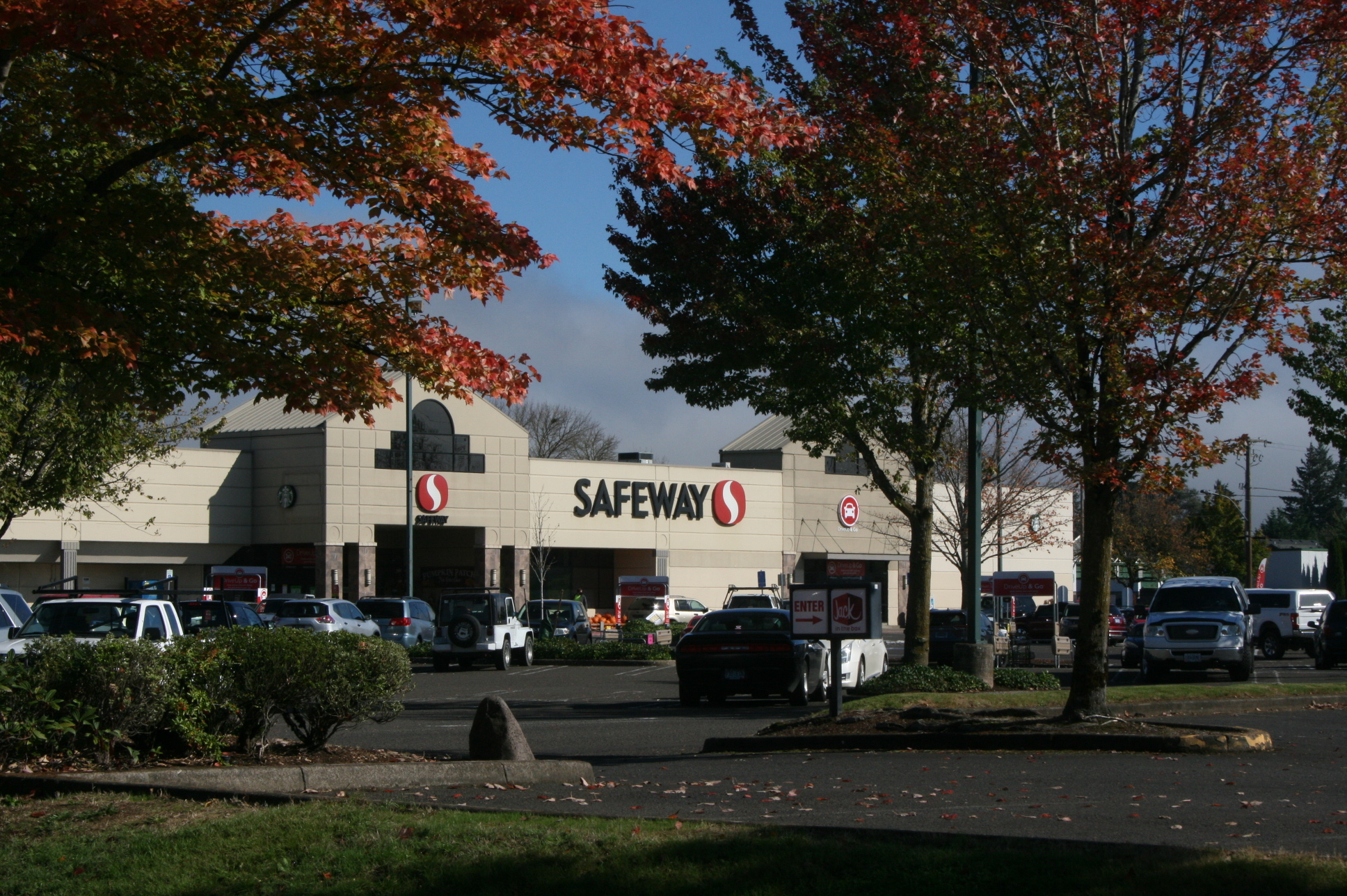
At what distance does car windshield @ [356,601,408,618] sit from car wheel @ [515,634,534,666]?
197 inches

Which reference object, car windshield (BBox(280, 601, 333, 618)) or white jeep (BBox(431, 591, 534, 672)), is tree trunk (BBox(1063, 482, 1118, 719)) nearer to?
white jeep (BBox(431, 591, 534, 672))

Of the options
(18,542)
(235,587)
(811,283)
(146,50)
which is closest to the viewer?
(146,50)

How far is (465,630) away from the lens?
30609mm

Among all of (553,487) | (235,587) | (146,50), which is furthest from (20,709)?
(553,487)

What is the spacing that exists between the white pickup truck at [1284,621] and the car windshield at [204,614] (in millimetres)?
27433

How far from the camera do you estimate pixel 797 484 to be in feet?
206

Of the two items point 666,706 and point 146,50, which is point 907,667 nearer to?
point 666,706

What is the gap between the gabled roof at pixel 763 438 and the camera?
64.3 metres

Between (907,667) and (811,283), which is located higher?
(811,283)

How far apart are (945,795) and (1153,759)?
334cm

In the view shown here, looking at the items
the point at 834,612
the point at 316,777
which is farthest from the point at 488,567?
the point at 316,777

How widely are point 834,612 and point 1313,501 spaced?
129908 millimetres

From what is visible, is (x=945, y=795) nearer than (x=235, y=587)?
Yes

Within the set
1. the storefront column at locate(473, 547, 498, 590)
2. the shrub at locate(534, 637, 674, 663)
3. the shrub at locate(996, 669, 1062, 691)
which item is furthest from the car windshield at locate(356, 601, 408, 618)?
the shrub at locate(996, 669, 1062, 691)
